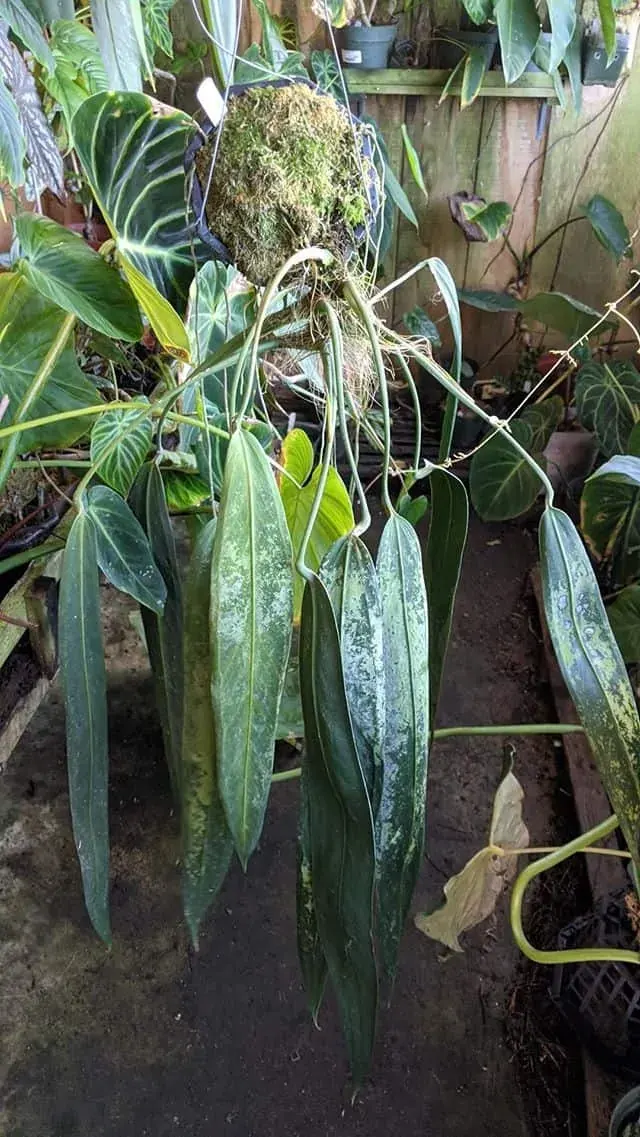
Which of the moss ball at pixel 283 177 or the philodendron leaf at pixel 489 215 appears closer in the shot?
the moss ball at pixel 283 177

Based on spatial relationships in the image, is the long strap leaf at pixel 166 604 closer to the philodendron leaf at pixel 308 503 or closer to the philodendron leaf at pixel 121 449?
the philodendron leaf at pixel 308 503

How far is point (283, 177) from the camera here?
0.56 metres

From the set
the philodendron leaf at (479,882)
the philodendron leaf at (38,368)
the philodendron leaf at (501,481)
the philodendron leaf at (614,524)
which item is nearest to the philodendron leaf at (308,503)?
the philodendron leaf at (38,368)

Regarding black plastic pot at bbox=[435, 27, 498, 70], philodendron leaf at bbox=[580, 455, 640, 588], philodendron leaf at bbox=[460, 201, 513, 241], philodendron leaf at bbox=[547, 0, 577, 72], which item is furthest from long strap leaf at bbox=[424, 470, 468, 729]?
black plastic pot at bbox=[435, 27, 498, 70]

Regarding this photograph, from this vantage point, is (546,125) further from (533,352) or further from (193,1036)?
(193,1036)

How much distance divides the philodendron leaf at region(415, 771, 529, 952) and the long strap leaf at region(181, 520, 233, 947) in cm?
51

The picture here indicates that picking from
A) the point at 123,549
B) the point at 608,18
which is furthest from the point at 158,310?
the point at 608,18

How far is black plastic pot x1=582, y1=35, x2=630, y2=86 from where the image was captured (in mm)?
2174

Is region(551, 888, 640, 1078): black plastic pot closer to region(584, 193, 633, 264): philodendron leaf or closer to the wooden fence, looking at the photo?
region(584, 193, 633, 264): philodendron leaf

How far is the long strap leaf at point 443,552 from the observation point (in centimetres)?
73

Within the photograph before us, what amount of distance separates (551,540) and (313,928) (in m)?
0.41

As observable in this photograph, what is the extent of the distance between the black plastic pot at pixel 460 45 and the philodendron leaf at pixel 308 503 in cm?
187

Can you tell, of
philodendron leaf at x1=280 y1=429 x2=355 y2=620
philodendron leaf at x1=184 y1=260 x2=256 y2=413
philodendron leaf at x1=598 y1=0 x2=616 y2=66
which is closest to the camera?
philodendron leaf at x1=280 y1=429 x2=355 y2=620

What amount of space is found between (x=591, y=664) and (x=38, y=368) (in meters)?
0.85
